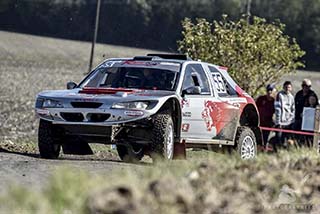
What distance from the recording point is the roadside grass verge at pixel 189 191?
6.65 m

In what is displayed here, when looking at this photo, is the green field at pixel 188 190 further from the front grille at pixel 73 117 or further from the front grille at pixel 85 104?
the front grille at pixel 73 117

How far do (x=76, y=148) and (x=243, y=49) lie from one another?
9343 millimetres

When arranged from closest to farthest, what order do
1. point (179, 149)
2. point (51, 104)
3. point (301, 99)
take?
point (51, 104) < point (179, 149) < point (301, 99)

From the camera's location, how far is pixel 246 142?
1719 cm

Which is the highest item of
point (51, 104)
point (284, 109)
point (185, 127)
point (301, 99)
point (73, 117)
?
point (51, 104)

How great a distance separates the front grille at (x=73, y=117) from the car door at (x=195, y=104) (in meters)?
1.75

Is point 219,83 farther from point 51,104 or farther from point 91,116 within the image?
point 51,104

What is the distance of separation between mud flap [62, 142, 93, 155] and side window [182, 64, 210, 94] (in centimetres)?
199

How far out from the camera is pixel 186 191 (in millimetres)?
6969

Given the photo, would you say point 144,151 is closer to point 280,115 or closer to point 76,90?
point 76,90

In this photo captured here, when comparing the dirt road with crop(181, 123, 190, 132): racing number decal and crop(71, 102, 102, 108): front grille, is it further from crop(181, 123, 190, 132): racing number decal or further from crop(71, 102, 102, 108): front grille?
crop(181, 123, 190, 132): racing number decal

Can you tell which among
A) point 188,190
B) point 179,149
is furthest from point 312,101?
point 188,190

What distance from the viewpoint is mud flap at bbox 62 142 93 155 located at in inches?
617

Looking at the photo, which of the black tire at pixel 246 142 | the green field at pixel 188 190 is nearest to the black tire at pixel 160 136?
the black tire at pixel 246 142
